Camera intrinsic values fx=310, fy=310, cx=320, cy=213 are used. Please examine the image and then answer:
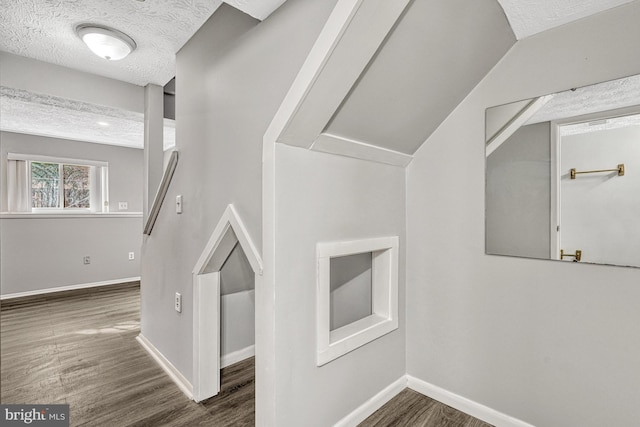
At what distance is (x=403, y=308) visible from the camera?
2025 mm

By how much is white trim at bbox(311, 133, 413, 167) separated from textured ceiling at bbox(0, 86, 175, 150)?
2466 millimetres

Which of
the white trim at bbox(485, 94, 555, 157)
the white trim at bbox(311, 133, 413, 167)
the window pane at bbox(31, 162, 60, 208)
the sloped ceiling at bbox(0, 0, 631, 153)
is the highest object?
the sloped ceiling at bbox(0, 0, 631, 153)

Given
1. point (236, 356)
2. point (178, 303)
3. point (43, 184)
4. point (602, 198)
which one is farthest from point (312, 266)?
point (43, 184)

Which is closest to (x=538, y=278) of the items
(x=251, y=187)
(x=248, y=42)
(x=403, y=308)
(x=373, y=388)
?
(x=403, y=308)

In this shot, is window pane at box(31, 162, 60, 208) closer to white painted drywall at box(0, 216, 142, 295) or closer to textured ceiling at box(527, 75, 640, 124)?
white painted drywall at box(0, 216, 142, 295)

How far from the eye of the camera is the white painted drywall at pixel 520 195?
1.57 metres

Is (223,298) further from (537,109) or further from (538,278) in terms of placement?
(537,109)

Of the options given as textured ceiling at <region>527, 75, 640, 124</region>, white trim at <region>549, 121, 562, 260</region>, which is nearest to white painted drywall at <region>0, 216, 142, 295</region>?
white trim at <region>549, 121, 562, 260</region>

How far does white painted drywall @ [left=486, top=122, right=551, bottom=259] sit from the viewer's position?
157cm

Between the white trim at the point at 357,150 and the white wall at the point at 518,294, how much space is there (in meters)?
0.17

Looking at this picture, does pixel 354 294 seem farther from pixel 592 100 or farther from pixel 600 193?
pixel 592 100

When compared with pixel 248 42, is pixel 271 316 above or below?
below

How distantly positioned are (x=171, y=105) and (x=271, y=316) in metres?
2.85

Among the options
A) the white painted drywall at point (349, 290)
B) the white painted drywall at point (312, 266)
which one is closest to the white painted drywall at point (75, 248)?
the white painted drywall at point (312, 266)
